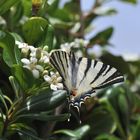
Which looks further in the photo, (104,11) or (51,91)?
(104,11)

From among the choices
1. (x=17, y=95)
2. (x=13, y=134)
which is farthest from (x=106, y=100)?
(x=17, y=95)

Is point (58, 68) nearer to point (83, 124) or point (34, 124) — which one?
point (34, 124)

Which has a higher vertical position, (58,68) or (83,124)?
(58,68)

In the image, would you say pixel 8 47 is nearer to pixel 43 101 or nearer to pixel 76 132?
pixel 43 101

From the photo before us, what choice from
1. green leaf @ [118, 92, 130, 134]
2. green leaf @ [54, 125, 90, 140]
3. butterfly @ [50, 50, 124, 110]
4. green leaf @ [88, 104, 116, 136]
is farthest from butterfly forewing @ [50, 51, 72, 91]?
green leaf @ [118, 92, 130, 134]

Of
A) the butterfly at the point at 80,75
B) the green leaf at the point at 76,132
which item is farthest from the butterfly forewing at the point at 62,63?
the green leaf at the point at 76,132

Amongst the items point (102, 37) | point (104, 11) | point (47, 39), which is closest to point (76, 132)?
point (47, 39)
